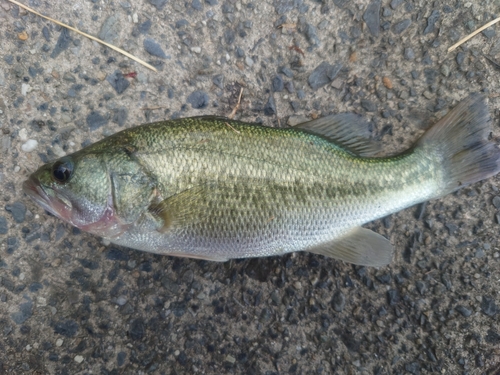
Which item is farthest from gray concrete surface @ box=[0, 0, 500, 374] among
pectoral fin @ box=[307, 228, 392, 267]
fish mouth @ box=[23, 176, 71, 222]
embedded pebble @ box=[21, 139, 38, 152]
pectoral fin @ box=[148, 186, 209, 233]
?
pectoral fin @ box=[148, 186, 209, 233]

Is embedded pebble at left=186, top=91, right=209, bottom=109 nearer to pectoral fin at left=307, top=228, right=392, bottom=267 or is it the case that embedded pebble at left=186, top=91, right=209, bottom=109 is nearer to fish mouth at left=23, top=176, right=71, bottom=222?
fish mouth at left=23, top=176, right=71, bottom=222

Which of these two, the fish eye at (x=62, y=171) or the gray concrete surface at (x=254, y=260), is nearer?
the fish eye at (x=62, y=171)

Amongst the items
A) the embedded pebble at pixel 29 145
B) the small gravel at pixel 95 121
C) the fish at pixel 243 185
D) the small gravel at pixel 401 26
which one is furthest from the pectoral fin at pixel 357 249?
the embedded pebble at pixel 29 145

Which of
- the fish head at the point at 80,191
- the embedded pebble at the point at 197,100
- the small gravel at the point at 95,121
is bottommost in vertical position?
the fish head at the point at 80,191

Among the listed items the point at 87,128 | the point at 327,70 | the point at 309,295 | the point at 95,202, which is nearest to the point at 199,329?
the point at 309,295

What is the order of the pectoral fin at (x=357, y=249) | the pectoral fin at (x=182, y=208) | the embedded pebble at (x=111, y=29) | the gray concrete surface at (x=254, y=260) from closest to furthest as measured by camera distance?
the pectoral fin at (x=182, y=208) < the pectoral fin at (x=357, y=249) < the gray concrete surface at (x=254, y=260) < the embedded pebble at (x=111, y=29)

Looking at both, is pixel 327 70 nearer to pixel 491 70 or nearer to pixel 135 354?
pixel 491 70

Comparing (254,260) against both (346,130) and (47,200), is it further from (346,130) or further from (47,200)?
(47,200)

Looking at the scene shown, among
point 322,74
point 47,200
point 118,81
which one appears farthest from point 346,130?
point 47,200

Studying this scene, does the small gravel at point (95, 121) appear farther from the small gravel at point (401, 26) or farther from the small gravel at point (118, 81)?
the small gravel at point (401, 26)

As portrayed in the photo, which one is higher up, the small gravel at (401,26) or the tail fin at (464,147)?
the small gravel at (401,26)
